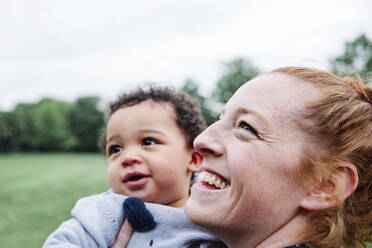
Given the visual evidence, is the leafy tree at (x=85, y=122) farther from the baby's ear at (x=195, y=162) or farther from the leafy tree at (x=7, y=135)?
the baby's ear at (x=195, y=162)

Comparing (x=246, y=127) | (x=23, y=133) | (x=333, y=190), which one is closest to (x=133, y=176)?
(x=246, y=127)

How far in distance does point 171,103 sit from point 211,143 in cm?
137

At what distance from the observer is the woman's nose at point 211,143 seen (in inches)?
66.7

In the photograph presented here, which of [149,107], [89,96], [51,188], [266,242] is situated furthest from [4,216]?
[89,96]

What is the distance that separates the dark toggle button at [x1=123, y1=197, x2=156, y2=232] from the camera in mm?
2156

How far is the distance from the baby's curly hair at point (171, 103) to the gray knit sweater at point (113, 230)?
2.75 feet

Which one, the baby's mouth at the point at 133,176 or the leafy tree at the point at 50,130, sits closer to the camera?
the baby's mouth at the point at 133,176

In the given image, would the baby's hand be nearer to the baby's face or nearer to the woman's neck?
the baby's face

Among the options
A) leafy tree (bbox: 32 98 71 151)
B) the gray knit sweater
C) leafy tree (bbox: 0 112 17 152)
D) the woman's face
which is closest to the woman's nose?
the woman's face

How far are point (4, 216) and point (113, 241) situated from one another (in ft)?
31.0

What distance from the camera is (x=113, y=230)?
2.15 m

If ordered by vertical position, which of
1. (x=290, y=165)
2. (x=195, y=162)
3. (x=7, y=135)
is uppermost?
(x=290, y=165)

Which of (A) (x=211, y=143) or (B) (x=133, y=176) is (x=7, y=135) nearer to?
(B) (x=133, y=176)

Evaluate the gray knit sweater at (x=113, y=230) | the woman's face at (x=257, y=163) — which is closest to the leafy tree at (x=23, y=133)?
the gray knit sweater at (x=113, y=230)
